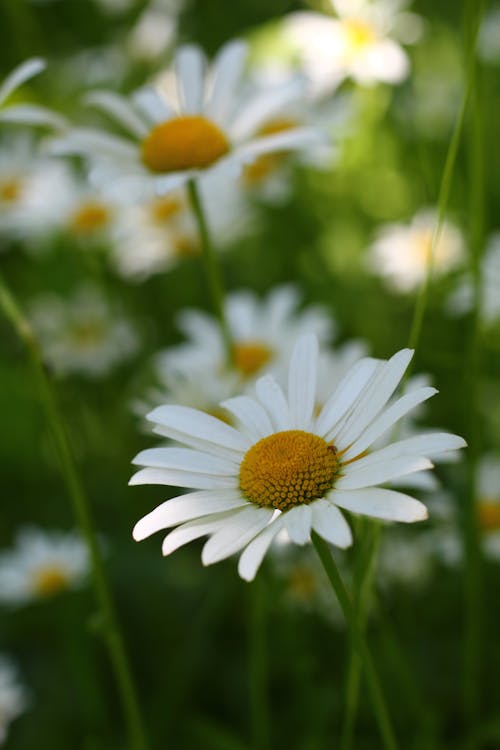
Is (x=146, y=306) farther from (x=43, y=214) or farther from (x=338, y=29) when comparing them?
(x=338, y=29)

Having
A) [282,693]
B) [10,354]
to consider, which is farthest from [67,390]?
[282,693]

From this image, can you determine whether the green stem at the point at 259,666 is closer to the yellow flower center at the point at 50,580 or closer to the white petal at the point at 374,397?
the white petal at the point at 374,397

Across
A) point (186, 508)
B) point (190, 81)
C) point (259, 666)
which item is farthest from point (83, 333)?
point (186, 508)

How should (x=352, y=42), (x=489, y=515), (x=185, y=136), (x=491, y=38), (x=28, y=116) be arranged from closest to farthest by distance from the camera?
(x=28, y=116), (x=185, y=136), (x=489, y=515), (x=352, y=42), (x=491, y=38)

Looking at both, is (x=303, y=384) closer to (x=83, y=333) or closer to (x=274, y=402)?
(x=274, y=402)

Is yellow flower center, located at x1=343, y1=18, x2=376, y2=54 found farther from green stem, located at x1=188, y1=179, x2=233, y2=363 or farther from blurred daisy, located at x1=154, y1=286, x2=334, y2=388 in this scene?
green stem, located at x1=188, y1=179, x2=233, y2=363

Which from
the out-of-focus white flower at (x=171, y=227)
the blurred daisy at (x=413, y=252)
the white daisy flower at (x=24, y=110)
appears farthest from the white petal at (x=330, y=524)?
the out-of-focus white flower at (x=171, y=227)

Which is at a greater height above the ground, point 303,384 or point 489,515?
point 303,384
